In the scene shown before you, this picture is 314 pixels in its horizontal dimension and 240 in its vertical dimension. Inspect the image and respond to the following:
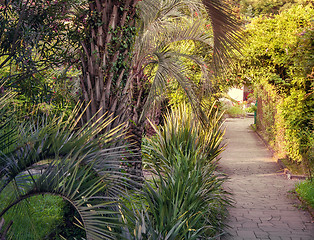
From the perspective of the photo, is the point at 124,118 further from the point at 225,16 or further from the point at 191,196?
the point at 225,16

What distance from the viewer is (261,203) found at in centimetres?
801

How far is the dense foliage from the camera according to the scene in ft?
33.8

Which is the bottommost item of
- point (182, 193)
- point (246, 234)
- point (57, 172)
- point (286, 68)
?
point (246, 234)

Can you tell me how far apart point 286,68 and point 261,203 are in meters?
6.18

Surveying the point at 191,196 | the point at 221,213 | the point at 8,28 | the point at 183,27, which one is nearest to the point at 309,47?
the point at 183,27

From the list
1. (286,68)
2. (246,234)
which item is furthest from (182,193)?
(286,68)

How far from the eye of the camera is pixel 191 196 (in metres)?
5.00

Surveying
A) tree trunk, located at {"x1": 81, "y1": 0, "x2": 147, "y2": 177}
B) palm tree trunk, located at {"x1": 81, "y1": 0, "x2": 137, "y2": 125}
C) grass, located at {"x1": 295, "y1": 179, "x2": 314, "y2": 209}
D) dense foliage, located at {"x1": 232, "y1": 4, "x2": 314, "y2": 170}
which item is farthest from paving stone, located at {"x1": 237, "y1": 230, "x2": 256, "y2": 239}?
dense foliage, located at {"x1": 232, "y1": 4, "x2": 314, "y2": 170}

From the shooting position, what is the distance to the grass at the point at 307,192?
7.49m

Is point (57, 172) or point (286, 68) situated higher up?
point (286, 68)

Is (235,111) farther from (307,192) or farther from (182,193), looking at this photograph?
(182,193)

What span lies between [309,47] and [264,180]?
11.2 feet

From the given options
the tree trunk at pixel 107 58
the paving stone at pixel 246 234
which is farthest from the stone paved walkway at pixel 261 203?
the tree trunk at pixel 107 58

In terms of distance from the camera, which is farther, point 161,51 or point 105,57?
point 161,51
